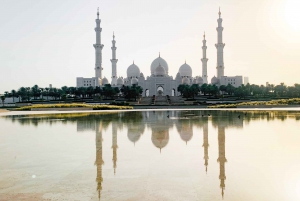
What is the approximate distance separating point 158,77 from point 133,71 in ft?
29.8

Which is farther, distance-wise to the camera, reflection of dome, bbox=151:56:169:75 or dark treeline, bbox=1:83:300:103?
reflection of dome, bbox=151:56:169:75

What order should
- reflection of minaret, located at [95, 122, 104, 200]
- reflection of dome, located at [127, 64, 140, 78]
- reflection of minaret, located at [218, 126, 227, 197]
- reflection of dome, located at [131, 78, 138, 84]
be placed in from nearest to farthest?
reflection of minaret, located at [95, 122, 104, 200] < reflection of minaret, located at [218, 126, 227, 197] < reflection of dome, located at [131, 78, 138, 84] < reflection of dome, located at [127, 64, 140, 78]

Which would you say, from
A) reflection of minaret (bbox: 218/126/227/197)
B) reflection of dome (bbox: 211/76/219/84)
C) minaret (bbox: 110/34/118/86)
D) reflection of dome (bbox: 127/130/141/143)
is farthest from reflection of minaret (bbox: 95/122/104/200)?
reflection of dome (bbox: 211/76/219/84)

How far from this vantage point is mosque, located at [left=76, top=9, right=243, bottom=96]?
224ft

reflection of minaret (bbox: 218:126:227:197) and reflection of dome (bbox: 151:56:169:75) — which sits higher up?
reflection of dome (bbox: 151:56:169:75)

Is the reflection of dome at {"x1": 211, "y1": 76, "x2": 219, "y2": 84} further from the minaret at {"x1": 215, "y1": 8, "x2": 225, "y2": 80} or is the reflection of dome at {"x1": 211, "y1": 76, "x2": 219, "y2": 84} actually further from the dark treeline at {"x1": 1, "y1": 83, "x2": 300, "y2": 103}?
the dark treeline at {"x1": 1, "y1": 83, "x2": 300, "y2": 103}

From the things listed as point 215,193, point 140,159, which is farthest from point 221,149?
point 215,193

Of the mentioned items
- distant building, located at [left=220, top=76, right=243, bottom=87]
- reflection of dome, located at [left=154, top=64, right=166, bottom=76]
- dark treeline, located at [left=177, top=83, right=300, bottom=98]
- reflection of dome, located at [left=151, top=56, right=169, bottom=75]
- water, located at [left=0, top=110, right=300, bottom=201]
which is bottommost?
water, located at [left=0, top=110, right=300, bottom=201]

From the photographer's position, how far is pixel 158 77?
252 feet

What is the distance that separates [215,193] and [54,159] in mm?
4361

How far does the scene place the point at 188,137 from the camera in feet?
36.6

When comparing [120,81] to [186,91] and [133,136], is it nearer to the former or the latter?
[186,91]

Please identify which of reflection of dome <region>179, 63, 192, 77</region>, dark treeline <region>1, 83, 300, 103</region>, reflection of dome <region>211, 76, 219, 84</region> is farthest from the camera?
reflection of dome <region>179, 63, 192, 77</region>

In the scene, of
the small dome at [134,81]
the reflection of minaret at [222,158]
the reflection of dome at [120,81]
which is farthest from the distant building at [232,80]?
the reflection of minaret at [222,158]
